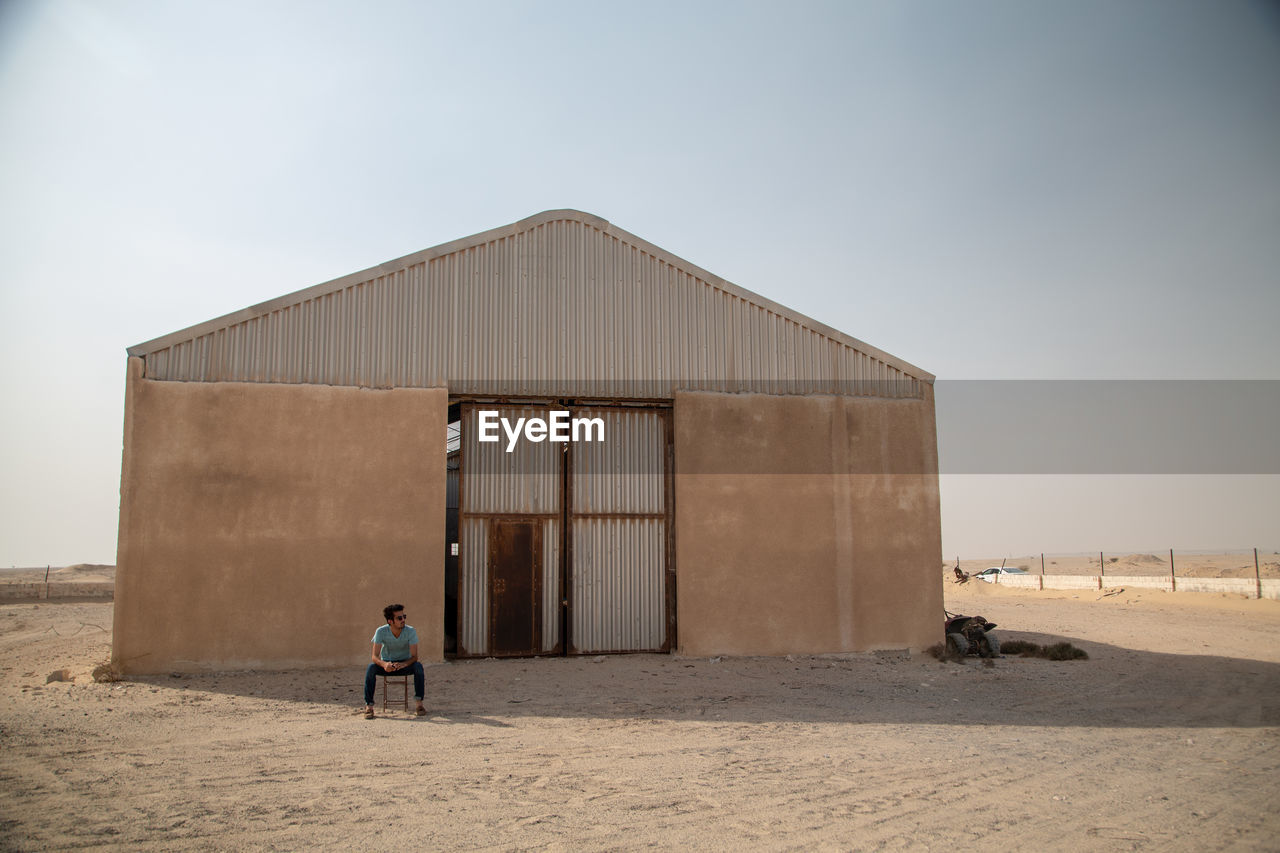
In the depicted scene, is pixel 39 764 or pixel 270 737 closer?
pixel 39 764

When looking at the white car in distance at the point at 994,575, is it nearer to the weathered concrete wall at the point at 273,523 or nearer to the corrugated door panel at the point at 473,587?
the corrugated door panel at the point at 473,587

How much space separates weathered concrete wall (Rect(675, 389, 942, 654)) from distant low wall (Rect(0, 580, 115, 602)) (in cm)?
2915

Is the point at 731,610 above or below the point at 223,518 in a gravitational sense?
below

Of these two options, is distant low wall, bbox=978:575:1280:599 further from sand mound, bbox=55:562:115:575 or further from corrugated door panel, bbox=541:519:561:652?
sand mound, bbox=55:562:115:575

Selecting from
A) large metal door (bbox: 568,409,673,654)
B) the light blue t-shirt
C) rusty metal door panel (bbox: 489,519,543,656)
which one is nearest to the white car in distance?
large metal door (bbox: 568,409,673,654)

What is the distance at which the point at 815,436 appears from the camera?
15648 millimetres

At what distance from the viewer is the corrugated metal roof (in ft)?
45.3

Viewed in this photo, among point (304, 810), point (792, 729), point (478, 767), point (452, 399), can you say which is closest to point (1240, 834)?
point (792, 729)

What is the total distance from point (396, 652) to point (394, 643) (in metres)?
0.12

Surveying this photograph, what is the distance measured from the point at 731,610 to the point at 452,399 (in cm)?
580

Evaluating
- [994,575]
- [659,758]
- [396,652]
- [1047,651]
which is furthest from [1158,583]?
[396,652]

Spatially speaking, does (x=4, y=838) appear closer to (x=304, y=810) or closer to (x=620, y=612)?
(x=304, y=810)

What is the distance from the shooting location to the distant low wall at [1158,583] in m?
29.2

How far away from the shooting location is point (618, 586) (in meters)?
15.1
